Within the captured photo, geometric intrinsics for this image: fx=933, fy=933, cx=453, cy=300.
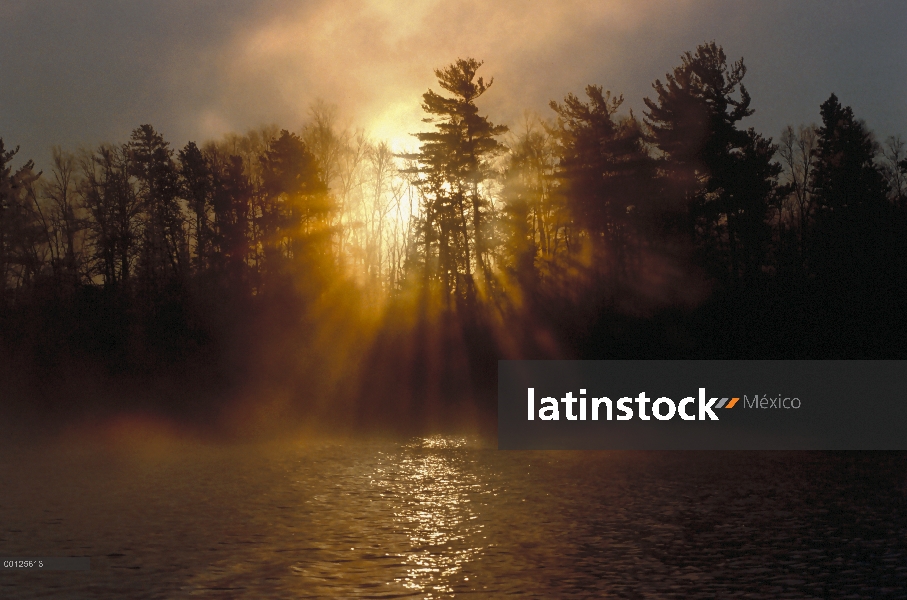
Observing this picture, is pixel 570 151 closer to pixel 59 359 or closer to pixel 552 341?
pixel 552 341

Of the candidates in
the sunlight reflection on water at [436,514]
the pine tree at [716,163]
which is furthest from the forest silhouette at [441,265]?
the sunlight reflection on water at [436,514]

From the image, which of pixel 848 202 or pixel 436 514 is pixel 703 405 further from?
pixel 436 514

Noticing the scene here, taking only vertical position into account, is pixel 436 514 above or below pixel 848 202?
below

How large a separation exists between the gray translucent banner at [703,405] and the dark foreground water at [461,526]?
490cm

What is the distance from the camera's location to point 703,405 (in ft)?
120

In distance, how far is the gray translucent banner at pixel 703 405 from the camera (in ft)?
90.5

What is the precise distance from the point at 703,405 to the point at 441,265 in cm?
1787

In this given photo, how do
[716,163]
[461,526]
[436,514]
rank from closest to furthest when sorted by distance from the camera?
[461,526]
[436,514]
[716,163]

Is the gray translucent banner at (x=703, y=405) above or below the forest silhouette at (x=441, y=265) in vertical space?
below

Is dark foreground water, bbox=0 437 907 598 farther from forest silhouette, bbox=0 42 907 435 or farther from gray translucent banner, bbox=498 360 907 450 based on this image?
forest silhouette, bbox=0 42 907 435

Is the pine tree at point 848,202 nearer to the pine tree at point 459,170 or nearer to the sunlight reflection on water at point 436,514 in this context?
the pine tree at point 459,170

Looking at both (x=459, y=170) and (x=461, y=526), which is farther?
(x=459, y=170)

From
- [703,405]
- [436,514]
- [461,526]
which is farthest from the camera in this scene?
[703,405]

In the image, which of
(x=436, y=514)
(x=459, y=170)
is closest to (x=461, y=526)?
(x=436, y=514)
